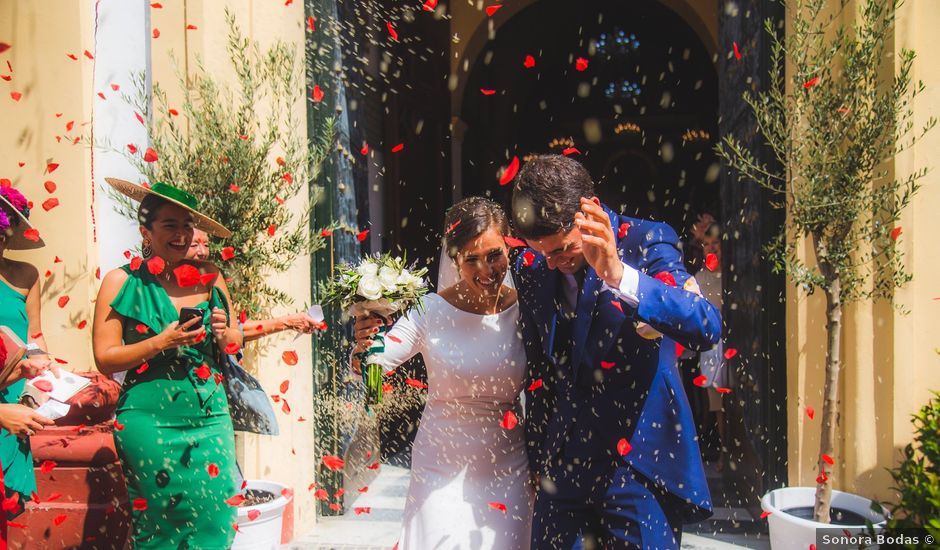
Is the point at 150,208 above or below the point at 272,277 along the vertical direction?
above

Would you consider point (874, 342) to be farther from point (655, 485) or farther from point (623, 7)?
point (623, 7)

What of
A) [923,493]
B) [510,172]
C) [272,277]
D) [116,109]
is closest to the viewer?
[923,493]

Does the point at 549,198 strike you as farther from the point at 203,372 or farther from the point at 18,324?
the point at 18,324

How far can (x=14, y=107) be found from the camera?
5.05 meters

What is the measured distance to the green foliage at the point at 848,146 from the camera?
4137mm

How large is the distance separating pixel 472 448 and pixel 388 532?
9.05ft

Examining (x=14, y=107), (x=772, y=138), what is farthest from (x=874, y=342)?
(x=14, y=107)

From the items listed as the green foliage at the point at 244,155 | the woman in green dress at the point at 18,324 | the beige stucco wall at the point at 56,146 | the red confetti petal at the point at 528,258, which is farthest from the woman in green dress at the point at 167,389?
the red confetti petal at the point at 528,258

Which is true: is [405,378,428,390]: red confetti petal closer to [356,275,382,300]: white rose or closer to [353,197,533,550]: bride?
[353,197,533,550]: bride

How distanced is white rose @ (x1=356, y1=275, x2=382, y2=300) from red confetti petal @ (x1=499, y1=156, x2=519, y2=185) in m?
7.24

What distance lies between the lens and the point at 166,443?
363 cm

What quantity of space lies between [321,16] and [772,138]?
131 inches

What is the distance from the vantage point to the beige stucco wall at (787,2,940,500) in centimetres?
468

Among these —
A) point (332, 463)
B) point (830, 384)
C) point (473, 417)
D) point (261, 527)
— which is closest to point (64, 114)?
point (261, 527)
